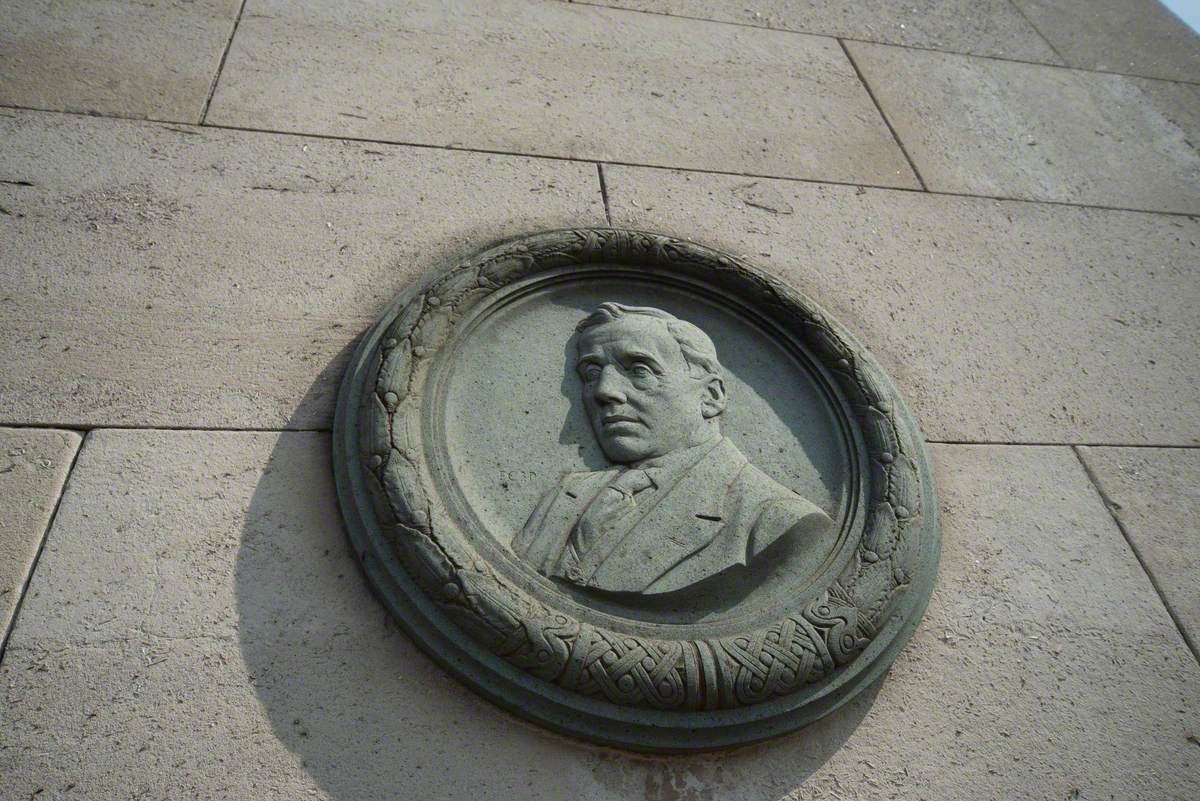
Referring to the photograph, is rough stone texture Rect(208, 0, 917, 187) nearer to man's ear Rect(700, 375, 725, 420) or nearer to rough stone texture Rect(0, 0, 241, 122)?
rough stone texture Rect(0, 0, 241, 122)

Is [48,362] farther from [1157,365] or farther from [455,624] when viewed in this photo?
[1157,365]

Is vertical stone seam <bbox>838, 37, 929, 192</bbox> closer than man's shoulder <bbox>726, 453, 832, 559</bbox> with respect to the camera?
No

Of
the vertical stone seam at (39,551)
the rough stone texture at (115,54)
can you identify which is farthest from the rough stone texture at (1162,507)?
the rough stone texture at (115,54)

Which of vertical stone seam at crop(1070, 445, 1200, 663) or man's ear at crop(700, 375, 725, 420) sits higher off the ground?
man's ear at crop(700, 375, 725, 420)

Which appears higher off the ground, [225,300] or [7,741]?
[225,300]

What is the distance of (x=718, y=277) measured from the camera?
3.16 meters

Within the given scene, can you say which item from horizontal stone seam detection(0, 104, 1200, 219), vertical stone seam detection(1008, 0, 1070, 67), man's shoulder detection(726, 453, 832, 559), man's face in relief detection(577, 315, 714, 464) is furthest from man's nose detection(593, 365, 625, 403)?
vertical stone seam detection(1008, 0, 1070, 67)

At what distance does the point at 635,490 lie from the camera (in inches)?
104

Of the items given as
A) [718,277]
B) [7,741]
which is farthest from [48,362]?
[718,277]

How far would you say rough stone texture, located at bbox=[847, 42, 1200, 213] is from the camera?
4234 mm

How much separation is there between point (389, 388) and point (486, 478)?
37cm

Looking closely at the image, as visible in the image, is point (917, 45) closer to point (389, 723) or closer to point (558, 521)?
point (558, 521)

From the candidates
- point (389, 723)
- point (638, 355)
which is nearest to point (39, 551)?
point (389, 723)

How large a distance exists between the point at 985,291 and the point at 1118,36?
2.76m
